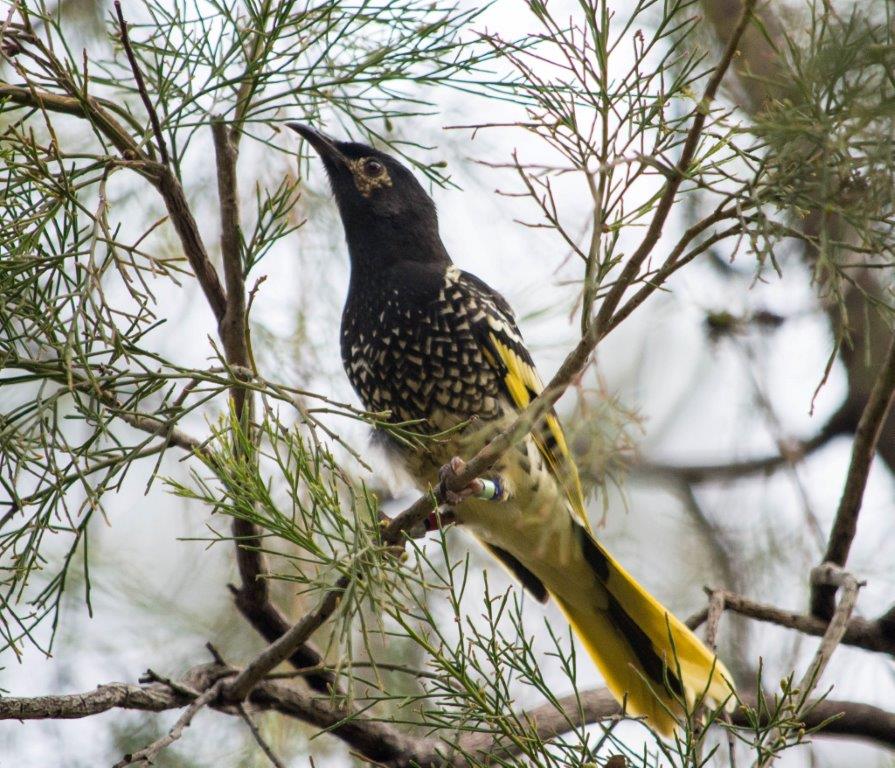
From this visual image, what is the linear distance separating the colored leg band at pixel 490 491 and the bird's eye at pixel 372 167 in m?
1.23

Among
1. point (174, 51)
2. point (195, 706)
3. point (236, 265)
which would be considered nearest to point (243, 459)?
point (236, 265)

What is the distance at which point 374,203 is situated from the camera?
136 inches

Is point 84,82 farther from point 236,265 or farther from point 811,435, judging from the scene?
point 811,435

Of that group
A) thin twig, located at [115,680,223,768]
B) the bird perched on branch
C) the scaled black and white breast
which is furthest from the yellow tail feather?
thin twig, located at [115,680,223,768]

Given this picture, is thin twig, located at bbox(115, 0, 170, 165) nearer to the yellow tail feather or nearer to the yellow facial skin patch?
the yellow facial skin patch

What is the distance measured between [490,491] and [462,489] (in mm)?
504

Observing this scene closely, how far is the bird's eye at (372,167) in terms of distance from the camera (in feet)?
11.4

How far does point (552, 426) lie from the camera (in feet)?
9.50

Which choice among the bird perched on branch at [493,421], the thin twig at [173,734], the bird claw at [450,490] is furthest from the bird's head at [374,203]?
the thin twig at [173,734]

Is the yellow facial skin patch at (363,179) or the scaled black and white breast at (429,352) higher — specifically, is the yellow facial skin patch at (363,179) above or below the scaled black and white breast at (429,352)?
above

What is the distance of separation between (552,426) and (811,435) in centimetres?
179

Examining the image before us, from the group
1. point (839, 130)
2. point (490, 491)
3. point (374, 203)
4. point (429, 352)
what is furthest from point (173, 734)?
point (374, 203)

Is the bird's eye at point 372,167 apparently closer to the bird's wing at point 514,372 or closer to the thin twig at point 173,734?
the bird's wing at point 514,372

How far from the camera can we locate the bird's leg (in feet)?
7.48
